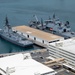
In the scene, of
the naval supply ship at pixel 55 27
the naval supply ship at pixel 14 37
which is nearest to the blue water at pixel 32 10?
the naval supply ship at pixel 14 37

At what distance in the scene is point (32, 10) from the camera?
65562 mm

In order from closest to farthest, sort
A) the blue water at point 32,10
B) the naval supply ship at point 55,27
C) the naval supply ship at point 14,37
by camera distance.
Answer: the naval supply ship at point 14,37
the naval supply ship at point 55,27
the blue water at point 32,10

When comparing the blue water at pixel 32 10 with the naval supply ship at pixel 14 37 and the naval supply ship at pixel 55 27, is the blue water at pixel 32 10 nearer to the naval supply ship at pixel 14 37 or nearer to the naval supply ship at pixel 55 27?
the naval supply ship at pixel 14 37

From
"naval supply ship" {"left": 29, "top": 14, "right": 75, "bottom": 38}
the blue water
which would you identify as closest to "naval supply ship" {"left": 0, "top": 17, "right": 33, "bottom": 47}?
the blue water

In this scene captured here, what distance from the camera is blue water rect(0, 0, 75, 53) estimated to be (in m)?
58.3

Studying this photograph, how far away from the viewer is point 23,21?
5794 centimetres

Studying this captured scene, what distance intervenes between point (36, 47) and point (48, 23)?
31.4ft

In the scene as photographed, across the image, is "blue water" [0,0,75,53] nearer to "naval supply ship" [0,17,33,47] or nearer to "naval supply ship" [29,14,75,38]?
"naval supply ship" [0,17,33,47]

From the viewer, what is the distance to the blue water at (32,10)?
58.3 m

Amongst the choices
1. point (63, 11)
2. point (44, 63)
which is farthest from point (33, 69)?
point (63, 11)

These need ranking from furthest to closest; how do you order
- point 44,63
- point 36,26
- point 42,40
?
point 36,26
point 42,40
point 44,63

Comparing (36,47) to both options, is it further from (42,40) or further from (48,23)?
(48,23)

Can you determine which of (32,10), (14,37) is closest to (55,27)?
(14,37)

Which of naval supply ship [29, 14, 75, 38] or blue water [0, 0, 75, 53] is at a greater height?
blue water [0, 0, 75, 53]
